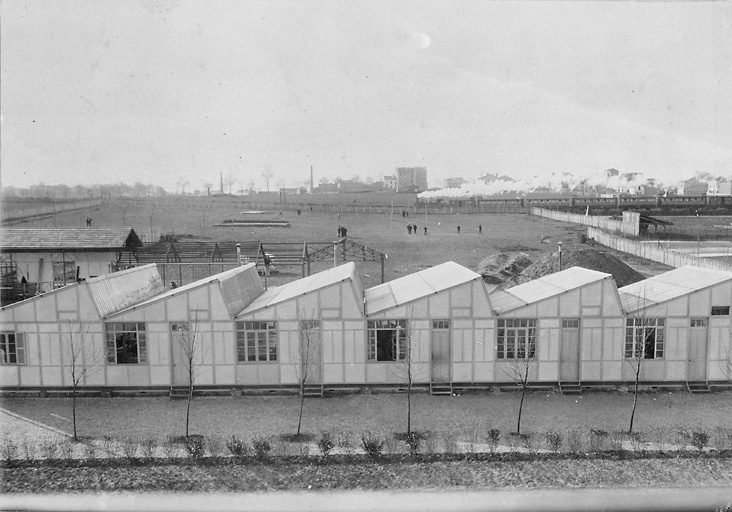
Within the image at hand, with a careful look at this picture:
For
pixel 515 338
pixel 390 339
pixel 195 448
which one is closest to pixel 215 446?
pixel 195 448

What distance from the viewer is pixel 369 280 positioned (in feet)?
133

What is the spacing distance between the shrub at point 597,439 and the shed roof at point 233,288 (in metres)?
11.3

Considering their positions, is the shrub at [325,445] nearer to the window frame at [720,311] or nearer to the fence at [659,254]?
the window frame at [720,311]

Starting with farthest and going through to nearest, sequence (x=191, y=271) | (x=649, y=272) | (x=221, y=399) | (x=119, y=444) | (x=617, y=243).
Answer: (x=617, y=243), (x=649, y=272), (x=191, y=271), (x=221, y=399), (x=119, y=444)

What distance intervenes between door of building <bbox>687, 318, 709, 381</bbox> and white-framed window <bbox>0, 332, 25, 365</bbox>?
70.9 ft

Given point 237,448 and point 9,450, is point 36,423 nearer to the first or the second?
point 9,450

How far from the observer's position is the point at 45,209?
94312 mm

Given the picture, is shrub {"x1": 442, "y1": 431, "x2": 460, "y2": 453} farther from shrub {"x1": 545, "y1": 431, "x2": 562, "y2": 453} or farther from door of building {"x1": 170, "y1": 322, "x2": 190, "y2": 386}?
door of building {"x1": 170, "y1": 322, "x2": 190, "y2": 386}

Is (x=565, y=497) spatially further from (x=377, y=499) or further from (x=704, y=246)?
(x=704, y=246)

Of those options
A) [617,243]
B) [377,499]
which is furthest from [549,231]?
[377,499]

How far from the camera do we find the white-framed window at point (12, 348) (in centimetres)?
1952

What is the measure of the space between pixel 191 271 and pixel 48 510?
26.8 metres

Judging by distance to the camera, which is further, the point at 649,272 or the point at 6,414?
the point at 649,272

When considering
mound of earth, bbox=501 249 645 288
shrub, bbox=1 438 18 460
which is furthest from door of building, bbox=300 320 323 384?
mound of earth, bbox=501 249 645 288
